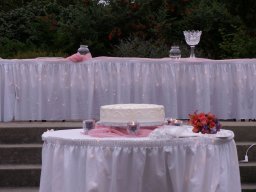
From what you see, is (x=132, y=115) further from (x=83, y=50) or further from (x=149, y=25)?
(x=149, y=25)

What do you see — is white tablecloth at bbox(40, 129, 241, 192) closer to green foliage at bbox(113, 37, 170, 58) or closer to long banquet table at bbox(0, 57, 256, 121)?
long banquet table at bbox(0, 57, 256, 121)

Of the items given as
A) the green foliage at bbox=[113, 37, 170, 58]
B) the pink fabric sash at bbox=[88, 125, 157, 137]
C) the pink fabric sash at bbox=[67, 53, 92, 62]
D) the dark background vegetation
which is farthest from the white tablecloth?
the dark background vegetation

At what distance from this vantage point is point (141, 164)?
5156mm

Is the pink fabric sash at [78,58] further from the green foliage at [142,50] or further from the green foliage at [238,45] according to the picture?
the green foliage at [238,45]

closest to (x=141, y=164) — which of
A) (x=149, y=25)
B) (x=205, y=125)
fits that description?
(x=205, y=125)

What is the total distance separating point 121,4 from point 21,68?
6798 millimetres

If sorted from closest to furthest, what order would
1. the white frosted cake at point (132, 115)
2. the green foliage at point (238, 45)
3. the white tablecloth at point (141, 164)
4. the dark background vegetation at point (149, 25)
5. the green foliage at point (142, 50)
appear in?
the white tablecloth at point (141, 164) → the white frosted cake at point (132, 115) → the green foliage at point (142, 50) → the green foliage at point (238, 45) → the dark background vegetation at point (149, 25)

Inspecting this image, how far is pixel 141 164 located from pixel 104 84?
3.99m

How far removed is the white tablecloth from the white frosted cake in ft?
1.03

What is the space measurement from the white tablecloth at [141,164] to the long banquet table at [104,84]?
3798mm

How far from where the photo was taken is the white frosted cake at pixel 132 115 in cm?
548

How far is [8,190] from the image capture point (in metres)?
7.46

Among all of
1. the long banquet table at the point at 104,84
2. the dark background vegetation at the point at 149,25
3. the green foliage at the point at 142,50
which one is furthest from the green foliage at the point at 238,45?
the long banquet table at the point at 104,84

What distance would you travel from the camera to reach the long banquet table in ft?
29.7
